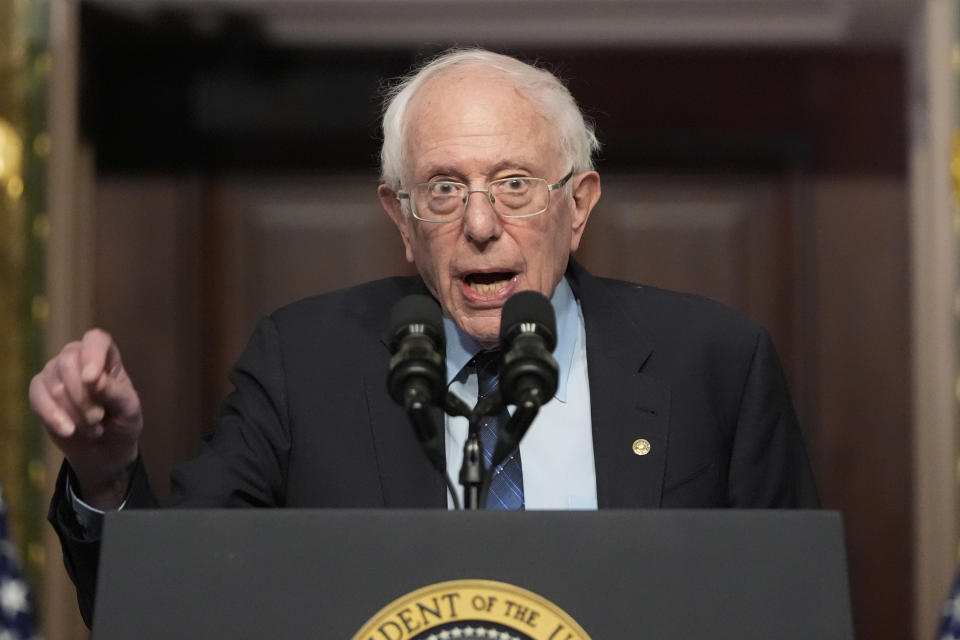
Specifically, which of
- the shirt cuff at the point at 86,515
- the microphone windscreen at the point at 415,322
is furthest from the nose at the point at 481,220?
the shirt cuff at the point at 86,515

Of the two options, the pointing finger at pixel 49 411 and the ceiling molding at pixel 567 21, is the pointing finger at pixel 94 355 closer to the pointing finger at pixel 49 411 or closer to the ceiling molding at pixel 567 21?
the pointing finger at pixel 49 411

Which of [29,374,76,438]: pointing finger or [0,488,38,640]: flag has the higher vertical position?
[29,374,76,438]: pointing finger

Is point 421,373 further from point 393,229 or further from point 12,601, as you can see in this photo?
point 393,229

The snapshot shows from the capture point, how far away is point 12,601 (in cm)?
186

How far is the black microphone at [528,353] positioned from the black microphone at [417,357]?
67 mm

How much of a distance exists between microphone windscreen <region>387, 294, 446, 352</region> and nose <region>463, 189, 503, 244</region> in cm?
55

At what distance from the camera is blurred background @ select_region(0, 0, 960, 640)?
13.0ft

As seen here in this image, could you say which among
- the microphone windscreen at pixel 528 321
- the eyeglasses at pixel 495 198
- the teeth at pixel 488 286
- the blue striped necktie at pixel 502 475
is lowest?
the blue striped necktie at pixel 502 475

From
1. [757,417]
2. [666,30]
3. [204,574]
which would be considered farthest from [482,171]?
[666,30]

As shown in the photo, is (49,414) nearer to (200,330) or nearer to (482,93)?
(482,93)

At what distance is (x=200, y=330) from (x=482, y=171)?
2.44 m

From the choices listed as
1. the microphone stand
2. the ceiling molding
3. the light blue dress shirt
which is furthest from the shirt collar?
the ceiling molding

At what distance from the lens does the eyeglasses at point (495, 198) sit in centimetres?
218

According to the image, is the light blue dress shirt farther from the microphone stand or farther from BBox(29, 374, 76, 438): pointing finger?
BBox(29, 374, 76, 438): pointing finger
